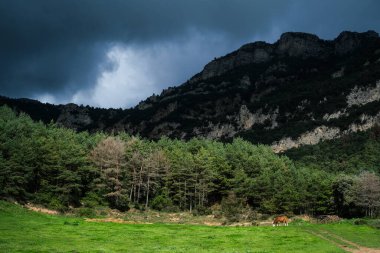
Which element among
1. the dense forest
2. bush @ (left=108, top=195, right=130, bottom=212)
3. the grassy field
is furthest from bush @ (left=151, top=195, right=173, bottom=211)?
the grassy field

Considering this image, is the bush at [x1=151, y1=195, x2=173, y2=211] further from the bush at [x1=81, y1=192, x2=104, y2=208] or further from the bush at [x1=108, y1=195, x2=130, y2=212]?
the bush at [x1=81, y1=192, x2=104, y2=208]

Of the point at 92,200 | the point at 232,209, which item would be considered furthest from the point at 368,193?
the point at 92,200

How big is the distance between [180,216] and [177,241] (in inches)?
1610

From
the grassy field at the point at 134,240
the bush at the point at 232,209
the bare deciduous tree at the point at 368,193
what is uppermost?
the bare deciduous tree at the point at 368,193

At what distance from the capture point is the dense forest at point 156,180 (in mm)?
71250

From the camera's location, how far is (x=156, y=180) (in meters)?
92.6

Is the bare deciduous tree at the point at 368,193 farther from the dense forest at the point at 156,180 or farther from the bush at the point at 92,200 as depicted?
the bush at the point at 92,200

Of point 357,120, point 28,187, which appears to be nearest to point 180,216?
point 28,187

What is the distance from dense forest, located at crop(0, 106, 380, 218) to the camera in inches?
2805

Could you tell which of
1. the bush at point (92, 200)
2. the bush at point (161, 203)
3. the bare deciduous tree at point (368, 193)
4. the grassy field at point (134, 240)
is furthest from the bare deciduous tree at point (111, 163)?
the bare deciduous tree at point (368, 193)

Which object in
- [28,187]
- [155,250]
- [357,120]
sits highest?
[357,120]

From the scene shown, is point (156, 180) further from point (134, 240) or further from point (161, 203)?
point (134, 240)

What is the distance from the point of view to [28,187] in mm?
76500

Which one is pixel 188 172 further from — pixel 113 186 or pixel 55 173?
pixel 55 173
